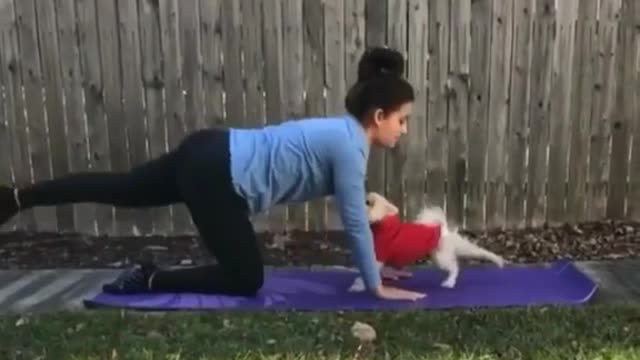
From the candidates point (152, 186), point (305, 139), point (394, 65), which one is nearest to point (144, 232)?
point (152, 186)

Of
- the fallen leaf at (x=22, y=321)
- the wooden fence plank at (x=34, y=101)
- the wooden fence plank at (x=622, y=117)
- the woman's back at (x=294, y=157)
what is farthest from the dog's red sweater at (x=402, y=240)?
the wooden fence plank at (x=34, y=101)

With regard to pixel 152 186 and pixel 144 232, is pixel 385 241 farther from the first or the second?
pixel 144 232

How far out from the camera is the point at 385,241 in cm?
470

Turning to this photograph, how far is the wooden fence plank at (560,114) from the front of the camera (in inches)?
231

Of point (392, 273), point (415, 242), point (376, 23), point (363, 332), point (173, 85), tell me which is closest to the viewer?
point (363, 332)

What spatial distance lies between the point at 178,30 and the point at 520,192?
2353 mm

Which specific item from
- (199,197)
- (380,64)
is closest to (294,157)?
(199,197)

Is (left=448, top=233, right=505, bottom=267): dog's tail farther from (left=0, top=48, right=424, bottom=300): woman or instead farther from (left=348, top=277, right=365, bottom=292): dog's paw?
(left=348, top=277, right=365, bottom=292): dog's paw

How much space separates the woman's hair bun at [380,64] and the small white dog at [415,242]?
666 mm

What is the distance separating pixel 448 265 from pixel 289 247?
1.38m

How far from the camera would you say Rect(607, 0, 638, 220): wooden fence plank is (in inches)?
232

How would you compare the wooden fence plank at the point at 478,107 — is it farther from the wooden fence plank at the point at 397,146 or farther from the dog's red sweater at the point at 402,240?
the dog's red sweater at the point at 402,240

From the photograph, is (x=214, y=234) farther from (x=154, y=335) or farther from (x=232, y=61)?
(x=232, y=61)

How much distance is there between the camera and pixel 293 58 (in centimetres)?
586
